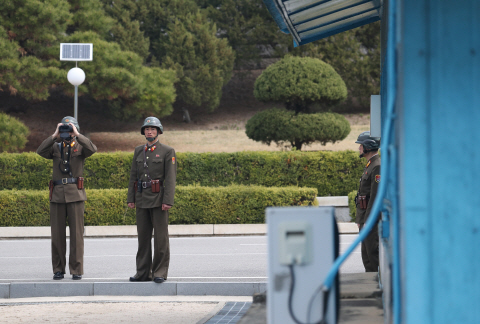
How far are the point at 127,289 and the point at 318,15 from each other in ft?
11.9

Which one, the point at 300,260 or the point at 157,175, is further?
the point at 157,175

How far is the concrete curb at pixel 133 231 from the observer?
1452cm

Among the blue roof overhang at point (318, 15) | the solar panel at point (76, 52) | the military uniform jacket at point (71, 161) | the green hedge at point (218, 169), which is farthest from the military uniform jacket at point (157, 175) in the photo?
the green hedge at point (218, 169)

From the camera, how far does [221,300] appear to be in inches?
271

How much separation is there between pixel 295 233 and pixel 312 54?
34913mm

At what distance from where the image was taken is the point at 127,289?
23.8ft

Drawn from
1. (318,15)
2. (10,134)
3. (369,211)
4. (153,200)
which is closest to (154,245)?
(153,200)

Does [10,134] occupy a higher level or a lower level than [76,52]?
lower

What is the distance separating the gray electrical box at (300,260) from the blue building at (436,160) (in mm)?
333

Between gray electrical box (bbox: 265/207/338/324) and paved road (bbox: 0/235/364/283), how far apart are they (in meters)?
5.13

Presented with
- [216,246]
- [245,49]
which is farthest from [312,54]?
[216,246]

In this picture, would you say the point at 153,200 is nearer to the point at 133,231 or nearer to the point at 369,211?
the point at 369,211

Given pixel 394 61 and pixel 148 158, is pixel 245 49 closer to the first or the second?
pixel 148 158

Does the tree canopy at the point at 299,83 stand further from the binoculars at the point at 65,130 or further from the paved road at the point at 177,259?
Result: the binoculars at the point at 65,130
